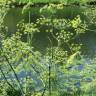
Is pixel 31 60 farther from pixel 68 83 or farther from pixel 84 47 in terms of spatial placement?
pixel 84 47

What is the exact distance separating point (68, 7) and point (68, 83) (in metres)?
24.6

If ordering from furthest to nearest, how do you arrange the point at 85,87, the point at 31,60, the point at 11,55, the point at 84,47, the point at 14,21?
the point at 14,21 < the point at 84,47 < the point at 11,55 < the point at 85,87 < the point at 31,60

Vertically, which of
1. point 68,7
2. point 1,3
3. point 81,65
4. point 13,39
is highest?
point 1,3

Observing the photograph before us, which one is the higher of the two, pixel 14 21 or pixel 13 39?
pixel 13 39

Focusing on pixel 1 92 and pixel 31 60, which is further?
pixel 31 60

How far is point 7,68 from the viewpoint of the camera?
938 cm

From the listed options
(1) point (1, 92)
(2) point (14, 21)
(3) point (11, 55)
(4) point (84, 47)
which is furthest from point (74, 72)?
(2) point (14, 21)

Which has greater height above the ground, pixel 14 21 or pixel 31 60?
pixel 31 60

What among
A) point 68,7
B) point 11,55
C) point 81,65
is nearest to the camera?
point 11,55

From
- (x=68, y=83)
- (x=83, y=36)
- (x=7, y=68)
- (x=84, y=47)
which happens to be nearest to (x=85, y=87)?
(x=68, y=83)

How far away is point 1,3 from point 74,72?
11.3 ft

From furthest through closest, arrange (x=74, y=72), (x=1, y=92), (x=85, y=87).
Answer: (x=74, y=72)
(x=85, y=87)
(x=1, y=92)

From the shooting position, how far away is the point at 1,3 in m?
8.88

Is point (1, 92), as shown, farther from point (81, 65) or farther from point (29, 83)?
point (81, 65)
